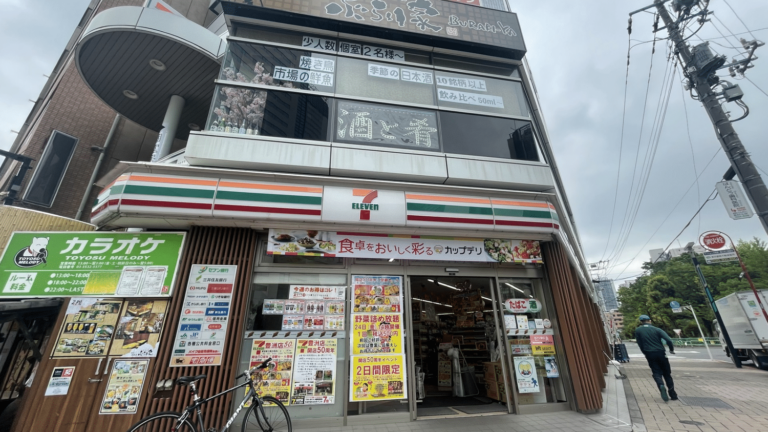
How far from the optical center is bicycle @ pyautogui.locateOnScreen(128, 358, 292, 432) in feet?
11.8

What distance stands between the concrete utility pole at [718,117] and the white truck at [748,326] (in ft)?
24.0

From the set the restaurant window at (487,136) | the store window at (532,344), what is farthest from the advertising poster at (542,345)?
the restaurant window at (487,136)

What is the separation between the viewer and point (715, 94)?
7.27 meters

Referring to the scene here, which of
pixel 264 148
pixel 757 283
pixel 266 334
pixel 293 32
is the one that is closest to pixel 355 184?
pixel 264 148

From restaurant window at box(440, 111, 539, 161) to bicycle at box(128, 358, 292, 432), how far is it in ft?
17.9

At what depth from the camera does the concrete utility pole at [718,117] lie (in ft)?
20.7

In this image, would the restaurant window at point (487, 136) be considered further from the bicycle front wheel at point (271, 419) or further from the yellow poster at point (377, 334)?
the bicycle front wheel at point (271, 419)

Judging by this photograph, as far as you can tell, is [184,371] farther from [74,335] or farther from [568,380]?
[568,380]

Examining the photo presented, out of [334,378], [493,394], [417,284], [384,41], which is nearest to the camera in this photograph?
[334,378]

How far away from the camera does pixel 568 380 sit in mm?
5637

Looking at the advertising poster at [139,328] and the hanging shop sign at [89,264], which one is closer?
the advertising poster at [139,328]

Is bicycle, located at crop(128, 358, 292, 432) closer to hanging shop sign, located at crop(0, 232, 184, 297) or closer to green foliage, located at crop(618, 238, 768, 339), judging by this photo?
hanging shop sign, located at crop(0, 232, 184, 297)

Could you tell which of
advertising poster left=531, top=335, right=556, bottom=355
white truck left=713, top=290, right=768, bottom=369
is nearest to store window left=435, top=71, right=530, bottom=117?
→ advertising poster left=531, top=335, right=556, bottom=355

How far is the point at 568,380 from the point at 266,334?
18.9ft
